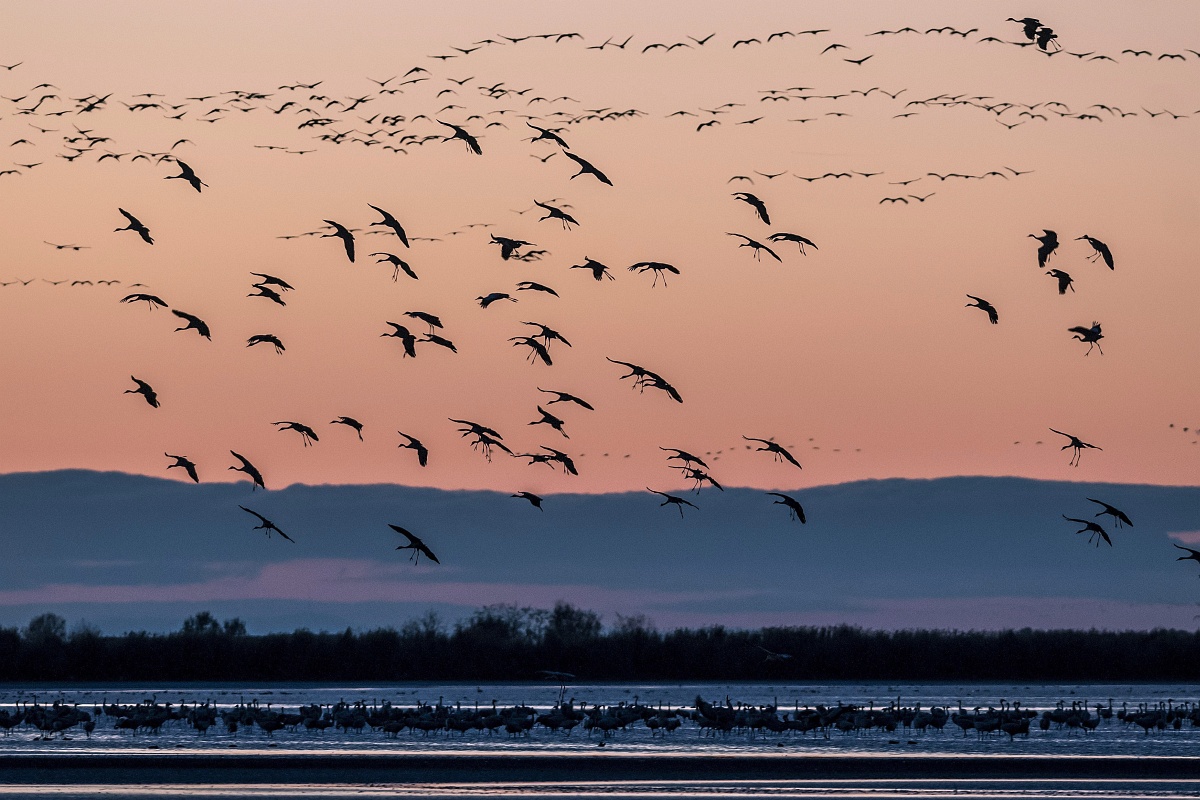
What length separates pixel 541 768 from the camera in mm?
44812

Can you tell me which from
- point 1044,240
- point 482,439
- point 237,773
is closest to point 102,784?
point 237,773

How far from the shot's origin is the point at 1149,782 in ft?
140

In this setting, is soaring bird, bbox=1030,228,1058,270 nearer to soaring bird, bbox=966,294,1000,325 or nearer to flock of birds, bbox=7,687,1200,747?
soaring bird, bbox=966,294,1000,325

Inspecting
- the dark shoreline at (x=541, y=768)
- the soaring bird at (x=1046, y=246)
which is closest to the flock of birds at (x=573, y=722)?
the dark shoreline at (x=541, y=768)

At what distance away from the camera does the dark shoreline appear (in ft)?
141

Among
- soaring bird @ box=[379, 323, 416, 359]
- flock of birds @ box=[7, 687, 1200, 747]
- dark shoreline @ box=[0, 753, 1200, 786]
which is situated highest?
soaring bird @ box=[379, 323, 416, 359]

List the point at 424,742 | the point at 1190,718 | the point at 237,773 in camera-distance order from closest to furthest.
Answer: the point at 237,773 < the point at 424,742 < the point at 1190,718

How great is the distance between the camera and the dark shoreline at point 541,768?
43.1 meters

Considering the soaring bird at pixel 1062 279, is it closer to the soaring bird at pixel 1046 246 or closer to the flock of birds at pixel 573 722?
the soaring bird at pixel 1046 246

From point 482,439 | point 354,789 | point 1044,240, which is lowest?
point 354,789

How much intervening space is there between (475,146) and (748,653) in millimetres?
88787

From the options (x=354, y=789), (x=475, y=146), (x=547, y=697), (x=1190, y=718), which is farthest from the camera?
(x=547, y=697)

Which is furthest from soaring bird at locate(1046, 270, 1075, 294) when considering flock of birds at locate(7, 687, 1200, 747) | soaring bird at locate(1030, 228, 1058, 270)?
flock of birds at locate(7, 687, 1200, 747)

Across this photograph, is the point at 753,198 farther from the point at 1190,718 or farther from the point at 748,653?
the point at 748,653
